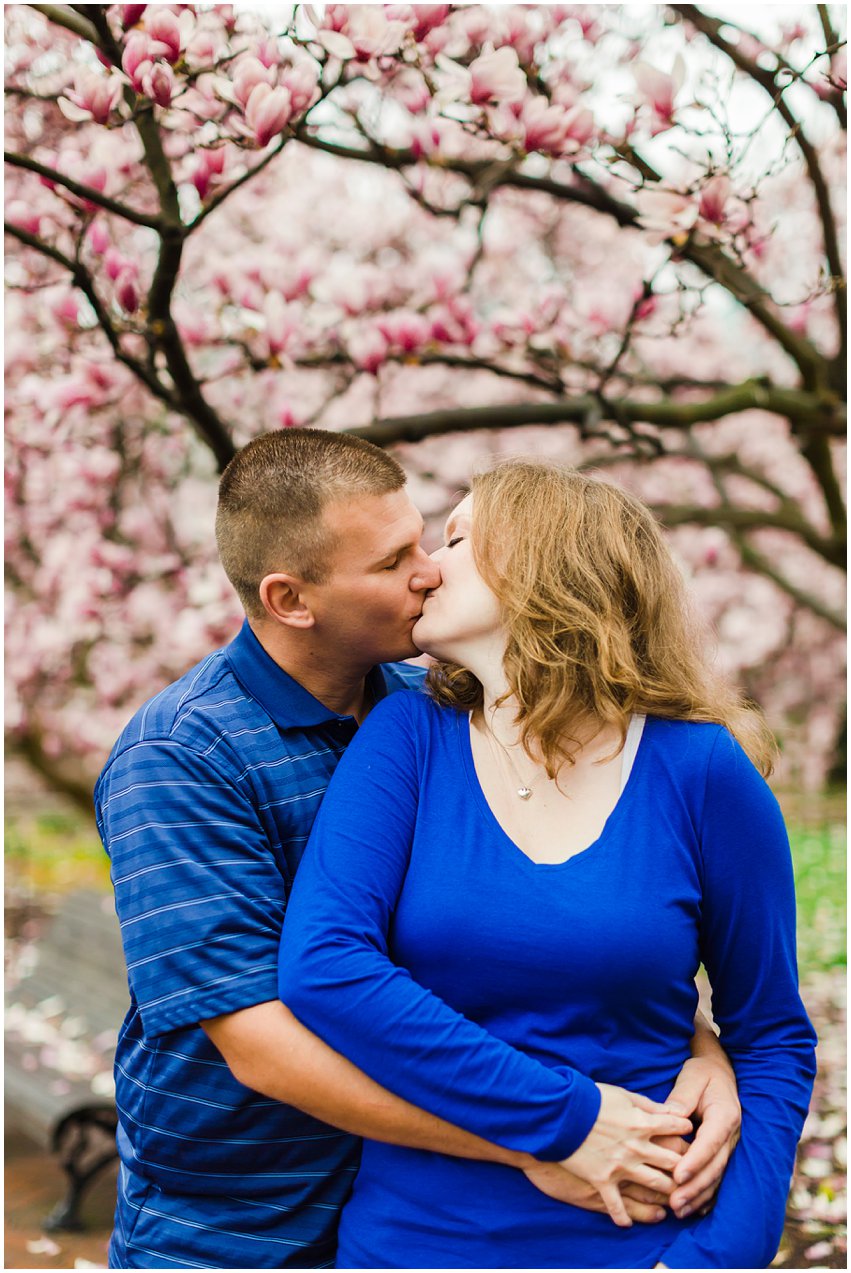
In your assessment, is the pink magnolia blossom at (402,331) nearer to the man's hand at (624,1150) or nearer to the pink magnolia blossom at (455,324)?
the pink magnolia blossom at (455,324)

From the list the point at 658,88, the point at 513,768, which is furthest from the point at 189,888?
the point at 658,88

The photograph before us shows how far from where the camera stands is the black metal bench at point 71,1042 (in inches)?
141

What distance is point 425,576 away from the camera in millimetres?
1828

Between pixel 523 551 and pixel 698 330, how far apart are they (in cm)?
599

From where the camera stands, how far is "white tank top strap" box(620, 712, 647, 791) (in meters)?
1.61

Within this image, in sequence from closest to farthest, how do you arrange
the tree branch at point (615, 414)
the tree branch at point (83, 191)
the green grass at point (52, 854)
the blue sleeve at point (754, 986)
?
the blue sleeve at point (754, 986) → the tree branch at point (83, 191) → the tree branch at point (615, 414) → the green grass at point (52, 854)

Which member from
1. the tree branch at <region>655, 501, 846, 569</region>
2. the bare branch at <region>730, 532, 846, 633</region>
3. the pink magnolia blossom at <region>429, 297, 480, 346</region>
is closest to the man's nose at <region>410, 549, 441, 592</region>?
the pink magnolia blossom at <region>429, 297, 480, 346</region>

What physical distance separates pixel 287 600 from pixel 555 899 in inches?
28.0

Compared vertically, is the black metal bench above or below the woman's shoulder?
below

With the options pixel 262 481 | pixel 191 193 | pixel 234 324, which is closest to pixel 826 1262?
pixel 262 481

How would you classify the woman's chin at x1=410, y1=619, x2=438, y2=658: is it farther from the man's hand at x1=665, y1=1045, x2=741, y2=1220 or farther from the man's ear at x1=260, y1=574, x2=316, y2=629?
the man's hand at x1=665, y1=1045, x2=741, y2=1220

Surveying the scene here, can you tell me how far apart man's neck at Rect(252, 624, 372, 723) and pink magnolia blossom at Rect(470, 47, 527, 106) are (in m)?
1.31

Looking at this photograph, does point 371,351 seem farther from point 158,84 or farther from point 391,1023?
point 391,1023

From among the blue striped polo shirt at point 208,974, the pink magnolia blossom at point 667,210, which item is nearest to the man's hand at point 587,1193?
the blue striped polo shirt at point 208,974
